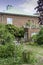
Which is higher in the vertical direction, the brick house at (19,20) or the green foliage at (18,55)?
the brick house at (19,20)

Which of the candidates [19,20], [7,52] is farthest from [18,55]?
[19,20]

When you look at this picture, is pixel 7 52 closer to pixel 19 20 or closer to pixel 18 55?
pixel 18 55

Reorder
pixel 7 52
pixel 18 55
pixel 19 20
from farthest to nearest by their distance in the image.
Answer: pixel 19 20, pixel 7 52, pixel 18 55

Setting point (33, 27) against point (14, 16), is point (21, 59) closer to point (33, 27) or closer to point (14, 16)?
point (33, 27)

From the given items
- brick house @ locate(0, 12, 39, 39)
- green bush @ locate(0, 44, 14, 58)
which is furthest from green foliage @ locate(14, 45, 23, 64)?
brick house @ locate(0, 12, 39, 39)

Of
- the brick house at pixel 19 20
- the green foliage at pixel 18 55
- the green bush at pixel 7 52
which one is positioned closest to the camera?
the green foliage at pixel 18 55

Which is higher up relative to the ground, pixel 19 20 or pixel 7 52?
pixel 19 20

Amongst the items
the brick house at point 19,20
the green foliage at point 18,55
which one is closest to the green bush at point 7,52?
the green foliage at point 18,55

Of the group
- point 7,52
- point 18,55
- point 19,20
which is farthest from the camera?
point 19,20

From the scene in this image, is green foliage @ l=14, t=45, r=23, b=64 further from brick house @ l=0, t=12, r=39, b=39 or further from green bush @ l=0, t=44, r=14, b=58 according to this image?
brick house @ l=0, t=12, r=39, b=39

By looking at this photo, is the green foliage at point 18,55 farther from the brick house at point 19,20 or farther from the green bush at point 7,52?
the brick house at point 19,20

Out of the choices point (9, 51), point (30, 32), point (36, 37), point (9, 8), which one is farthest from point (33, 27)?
point (9, 51)

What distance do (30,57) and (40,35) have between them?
576 inches

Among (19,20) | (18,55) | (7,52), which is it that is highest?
(19,20)
